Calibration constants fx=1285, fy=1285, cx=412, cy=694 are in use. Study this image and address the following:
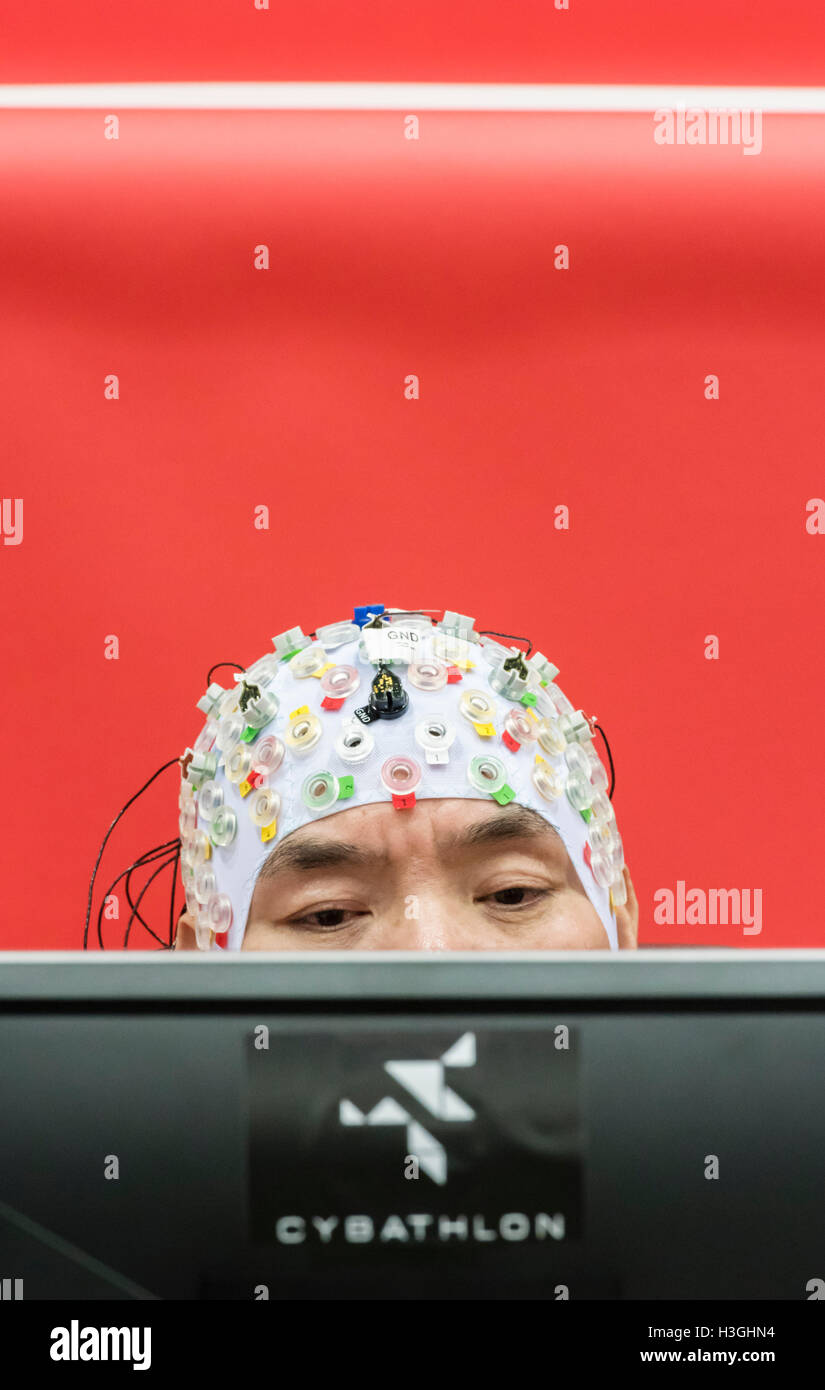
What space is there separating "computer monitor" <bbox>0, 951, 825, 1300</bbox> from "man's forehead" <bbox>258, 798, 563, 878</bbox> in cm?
84

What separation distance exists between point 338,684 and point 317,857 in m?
0.19

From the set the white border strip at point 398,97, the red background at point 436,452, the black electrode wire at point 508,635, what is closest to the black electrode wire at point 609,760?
the red background at point 436,452

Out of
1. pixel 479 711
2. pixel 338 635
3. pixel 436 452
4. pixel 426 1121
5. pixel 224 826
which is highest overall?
pixel 436 452

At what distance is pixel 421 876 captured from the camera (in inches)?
48.3

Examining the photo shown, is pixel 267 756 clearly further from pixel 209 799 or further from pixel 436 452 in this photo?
pixel 436 452

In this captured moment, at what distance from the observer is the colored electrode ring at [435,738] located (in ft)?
4.20

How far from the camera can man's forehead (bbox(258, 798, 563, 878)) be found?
1.25 meters

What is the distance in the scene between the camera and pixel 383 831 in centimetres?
125

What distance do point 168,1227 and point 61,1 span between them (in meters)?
1.65

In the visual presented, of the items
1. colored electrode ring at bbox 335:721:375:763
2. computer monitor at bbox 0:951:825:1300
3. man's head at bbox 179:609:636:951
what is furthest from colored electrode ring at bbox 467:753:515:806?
computer monitor at bbox 0:951:825:1300

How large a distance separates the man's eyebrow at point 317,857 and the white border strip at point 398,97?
0.97 meters

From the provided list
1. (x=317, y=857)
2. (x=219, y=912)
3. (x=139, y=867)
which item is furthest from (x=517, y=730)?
(x=139, y=867)
